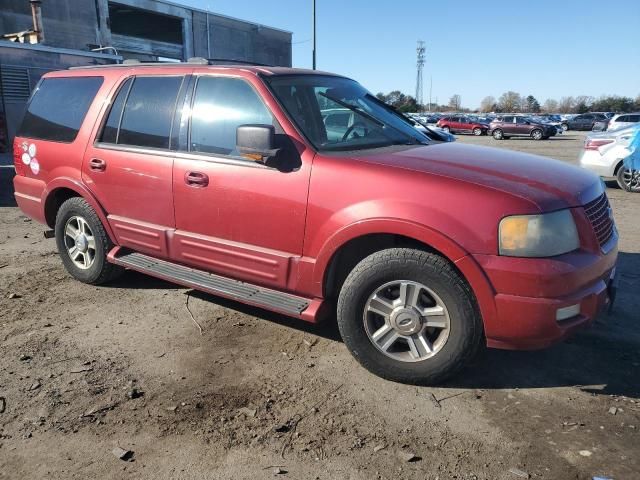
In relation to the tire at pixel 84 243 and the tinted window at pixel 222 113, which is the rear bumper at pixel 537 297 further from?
the tire at pixel 84 243

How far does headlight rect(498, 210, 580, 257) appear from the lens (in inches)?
110

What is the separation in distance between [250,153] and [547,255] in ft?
6.11

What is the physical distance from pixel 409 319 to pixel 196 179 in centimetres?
180

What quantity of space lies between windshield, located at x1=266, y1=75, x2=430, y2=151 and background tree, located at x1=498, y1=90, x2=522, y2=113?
9520cm

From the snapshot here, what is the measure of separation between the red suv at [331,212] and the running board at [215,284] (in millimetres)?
16

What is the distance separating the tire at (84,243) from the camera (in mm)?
4633

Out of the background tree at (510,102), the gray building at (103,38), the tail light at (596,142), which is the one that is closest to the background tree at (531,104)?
the background tree at (510,102)

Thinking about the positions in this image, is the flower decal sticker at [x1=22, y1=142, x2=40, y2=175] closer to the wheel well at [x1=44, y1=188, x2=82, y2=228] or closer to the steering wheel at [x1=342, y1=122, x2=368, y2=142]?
the wheel well at [x1=44, y1=188, x2=82, y2=228]

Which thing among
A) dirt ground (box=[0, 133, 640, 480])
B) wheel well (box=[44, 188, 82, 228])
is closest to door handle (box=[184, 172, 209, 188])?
dirt ground (box=[0, 133, 640, 480])

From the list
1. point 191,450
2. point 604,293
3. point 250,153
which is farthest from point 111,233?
point 604,293

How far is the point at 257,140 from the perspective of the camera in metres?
3.28

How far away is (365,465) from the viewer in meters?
2.50

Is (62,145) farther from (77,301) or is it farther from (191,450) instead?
(191,450)

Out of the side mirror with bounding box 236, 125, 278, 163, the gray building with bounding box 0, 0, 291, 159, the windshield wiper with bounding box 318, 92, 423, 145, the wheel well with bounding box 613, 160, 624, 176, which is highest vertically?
the gray building with bounding box 0, 0, 291, 159
